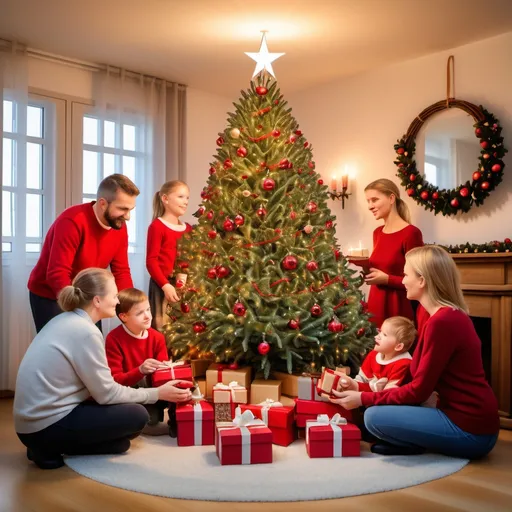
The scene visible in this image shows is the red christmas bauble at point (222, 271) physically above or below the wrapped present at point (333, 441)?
above

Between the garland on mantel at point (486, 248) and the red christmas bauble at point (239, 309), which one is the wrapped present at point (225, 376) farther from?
the garland on mantel at point (486, 248)

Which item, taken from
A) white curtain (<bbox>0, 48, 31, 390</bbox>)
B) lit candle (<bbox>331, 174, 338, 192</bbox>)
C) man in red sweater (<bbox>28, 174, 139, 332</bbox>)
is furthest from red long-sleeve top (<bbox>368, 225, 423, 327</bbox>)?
white curtain (<bbox>0, 48, 31, 390</bbox>)

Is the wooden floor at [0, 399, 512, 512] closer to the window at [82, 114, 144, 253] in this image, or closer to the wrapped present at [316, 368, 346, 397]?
the wrapped present at [316, 368, 346, 397]

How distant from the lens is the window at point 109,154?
5.41 m

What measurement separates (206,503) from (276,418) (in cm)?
80

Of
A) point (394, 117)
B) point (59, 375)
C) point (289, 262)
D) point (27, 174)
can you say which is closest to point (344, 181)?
point (394, 117)

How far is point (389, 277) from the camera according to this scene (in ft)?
12.9

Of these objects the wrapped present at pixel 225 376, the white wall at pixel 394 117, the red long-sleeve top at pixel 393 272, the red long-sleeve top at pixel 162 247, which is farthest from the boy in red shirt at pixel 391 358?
the white wall at pixel 394 117

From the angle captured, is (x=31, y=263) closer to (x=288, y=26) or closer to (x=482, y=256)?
(x=288, y=26)

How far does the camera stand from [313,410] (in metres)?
3.16

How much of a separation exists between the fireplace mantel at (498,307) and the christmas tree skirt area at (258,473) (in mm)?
1203

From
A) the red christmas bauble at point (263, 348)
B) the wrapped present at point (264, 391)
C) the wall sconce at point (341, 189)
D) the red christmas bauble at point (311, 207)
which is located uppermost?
the wall sconce at point (341, 189)

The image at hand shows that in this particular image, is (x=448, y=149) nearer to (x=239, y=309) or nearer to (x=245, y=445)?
(x=239, y=309)

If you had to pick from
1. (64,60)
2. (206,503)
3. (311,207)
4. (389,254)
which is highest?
(64,60)
